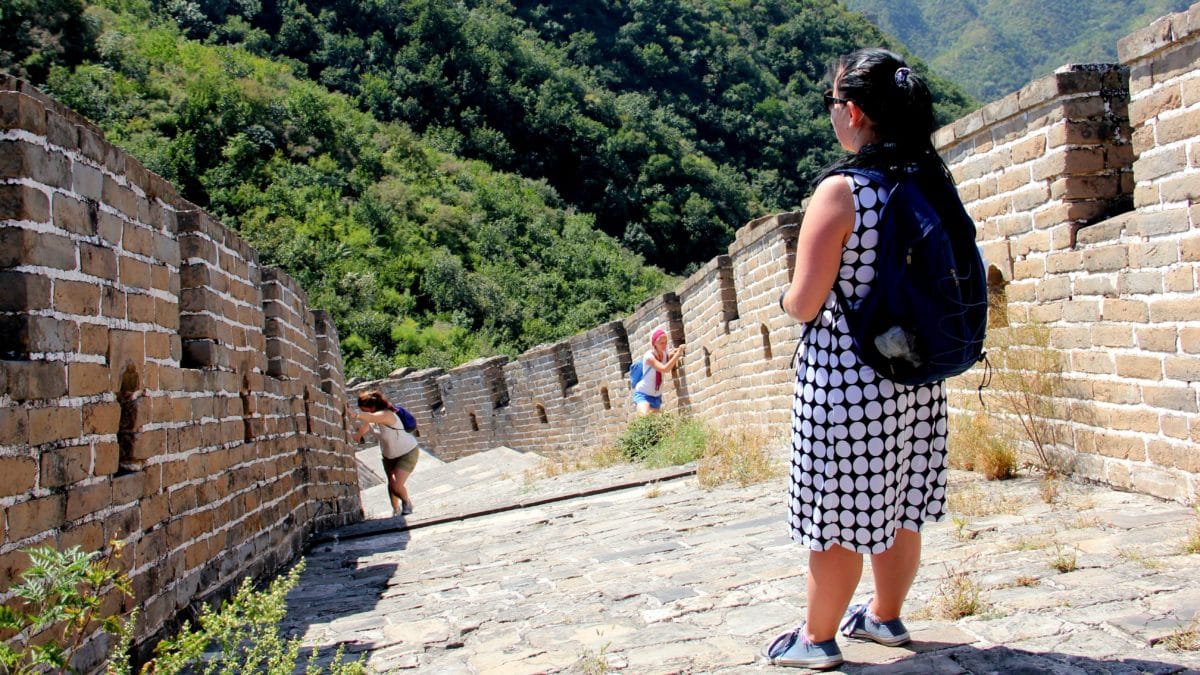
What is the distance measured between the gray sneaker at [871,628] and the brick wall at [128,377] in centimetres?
220

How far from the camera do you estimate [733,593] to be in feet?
12.4

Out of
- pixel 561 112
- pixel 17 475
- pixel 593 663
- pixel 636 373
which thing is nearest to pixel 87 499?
pixel 17 475

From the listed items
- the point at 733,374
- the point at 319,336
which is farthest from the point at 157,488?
the point at 733,374

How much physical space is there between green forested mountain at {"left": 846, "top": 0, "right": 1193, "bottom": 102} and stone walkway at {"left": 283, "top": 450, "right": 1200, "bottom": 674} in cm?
9903

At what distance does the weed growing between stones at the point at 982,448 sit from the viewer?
5121 millimetres

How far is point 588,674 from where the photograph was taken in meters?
2.97

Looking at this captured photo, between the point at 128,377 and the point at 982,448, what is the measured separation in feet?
12.9

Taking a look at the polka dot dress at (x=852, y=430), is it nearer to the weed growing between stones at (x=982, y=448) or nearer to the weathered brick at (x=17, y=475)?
the weathered brick at (x=17, y=475)

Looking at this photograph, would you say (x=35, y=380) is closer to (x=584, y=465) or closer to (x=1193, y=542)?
(x=1193, y=542)

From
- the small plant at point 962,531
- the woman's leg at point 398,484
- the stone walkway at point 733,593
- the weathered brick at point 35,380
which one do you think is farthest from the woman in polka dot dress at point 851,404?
the woman's leg at point 398,484

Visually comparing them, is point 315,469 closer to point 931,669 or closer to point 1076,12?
point 931,669

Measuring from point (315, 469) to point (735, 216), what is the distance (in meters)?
45.8

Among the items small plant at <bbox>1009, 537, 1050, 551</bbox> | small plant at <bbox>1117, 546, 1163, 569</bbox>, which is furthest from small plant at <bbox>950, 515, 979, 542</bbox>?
small plant at <bbox>1117, 546, 1163, 569</bbox>

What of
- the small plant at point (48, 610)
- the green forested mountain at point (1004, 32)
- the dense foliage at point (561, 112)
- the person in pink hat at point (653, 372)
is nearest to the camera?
the small plant at point (48, 610)
